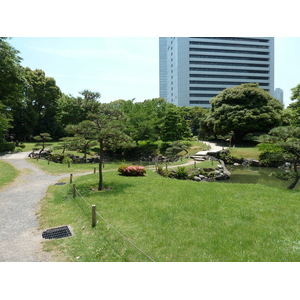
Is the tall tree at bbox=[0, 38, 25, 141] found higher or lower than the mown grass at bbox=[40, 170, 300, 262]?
higher

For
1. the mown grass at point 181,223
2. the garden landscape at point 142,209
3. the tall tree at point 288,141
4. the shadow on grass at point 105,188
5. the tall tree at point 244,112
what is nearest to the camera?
the mown grass at point 181,223

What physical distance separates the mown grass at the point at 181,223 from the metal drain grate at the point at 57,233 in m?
0.26

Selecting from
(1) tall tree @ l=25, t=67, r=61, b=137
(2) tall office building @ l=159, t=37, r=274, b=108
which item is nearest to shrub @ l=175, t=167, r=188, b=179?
(1) tall tree @ l=25, t=67, r=61, b=137

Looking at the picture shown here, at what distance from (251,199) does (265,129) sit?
80.2 ft

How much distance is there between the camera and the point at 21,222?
6.93 metres

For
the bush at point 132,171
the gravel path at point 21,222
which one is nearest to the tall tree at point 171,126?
→ the bush at point 132,171

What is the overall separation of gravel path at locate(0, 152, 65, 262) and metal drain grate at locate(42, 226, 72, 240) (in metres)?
0.17

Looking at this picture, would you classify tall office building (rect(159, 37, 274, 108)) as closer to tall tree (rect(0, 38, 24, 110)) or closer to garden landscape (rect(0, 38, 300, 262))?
garden landscape (rect(0, 38, 300, 262))

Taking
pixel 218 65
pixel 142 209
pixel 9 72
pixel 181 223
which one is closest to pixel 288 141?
pixel 181 223

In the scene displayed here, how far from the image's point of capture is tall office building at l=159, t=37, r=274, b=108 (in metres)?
75.4

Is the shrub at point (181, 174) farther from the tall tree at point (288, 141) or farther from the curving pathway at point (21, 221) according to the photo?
the curving pathway at point (21, 221)

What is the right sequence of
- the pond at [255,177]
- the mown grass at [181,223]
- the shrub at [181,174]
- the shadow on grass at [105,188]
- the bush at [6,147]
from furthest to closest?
the bush at [6,147] → the shrub at [181,174] → the pond at [255,177] → the shadow on grass at [105,188] → the mown grass at [181,223]

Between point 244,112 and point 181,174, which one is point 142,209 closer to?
point 181,174

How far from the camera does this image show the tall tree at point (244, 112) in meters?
28.8
